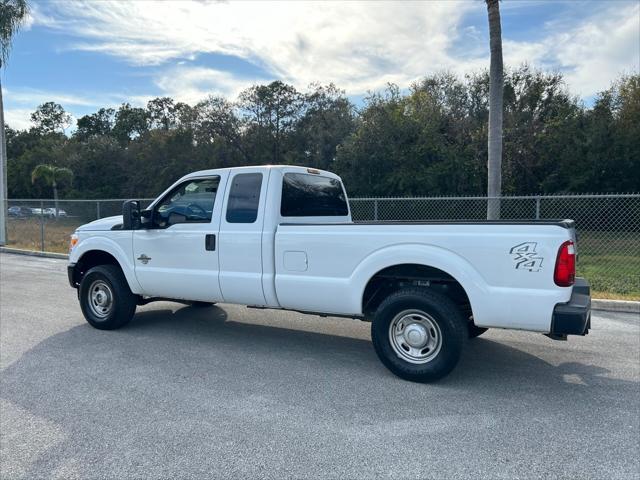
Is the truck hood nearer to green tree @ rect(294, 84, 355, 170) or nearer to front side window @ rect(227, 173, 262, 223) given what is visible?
front side window @ rect(227, 173, 262, 223)

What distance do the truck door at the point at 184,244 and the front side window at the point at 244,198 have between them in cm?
16

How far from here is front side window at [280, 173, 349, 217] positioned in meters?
5.67

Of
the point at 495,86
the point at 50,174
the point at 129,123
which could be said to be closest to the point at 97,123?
the point at 129,123

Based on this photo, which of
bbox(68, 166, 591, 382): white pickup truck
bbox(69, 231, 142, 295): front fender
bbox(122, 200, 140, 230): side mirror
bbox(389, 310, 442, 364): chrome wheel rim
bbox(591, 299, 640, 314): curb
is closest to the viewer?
bbox(68, 166, 591, 382): white pickup truck

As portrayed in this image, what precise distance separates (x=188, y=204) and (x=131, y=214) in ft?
2.36

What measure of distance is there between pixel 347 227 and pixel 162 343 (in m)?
2.76

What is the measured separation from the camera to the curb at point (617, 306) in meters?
A: 7.76

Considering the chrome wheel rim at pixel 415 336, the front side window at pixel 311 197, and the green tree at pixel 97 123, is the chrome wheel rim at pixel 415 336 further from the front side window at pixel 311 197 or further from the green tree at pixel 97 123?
the green tree at pixel 97 123

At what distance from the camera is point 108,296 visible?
21.5 ft

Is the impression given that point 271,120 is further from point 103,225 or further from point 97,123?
point 97,123

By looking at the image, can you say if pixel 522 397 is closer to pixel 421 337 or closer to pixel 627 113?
pixel 421 337

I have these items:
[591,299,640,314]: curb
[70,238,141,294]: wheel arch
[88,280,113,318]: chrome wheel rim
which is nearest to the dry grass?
[70,238,141,294]: wheel arch

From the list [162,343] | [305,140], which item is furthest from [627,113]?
[162,343]

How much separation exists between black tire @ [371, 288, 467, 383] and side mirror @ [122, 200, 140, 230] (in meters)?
3.28
